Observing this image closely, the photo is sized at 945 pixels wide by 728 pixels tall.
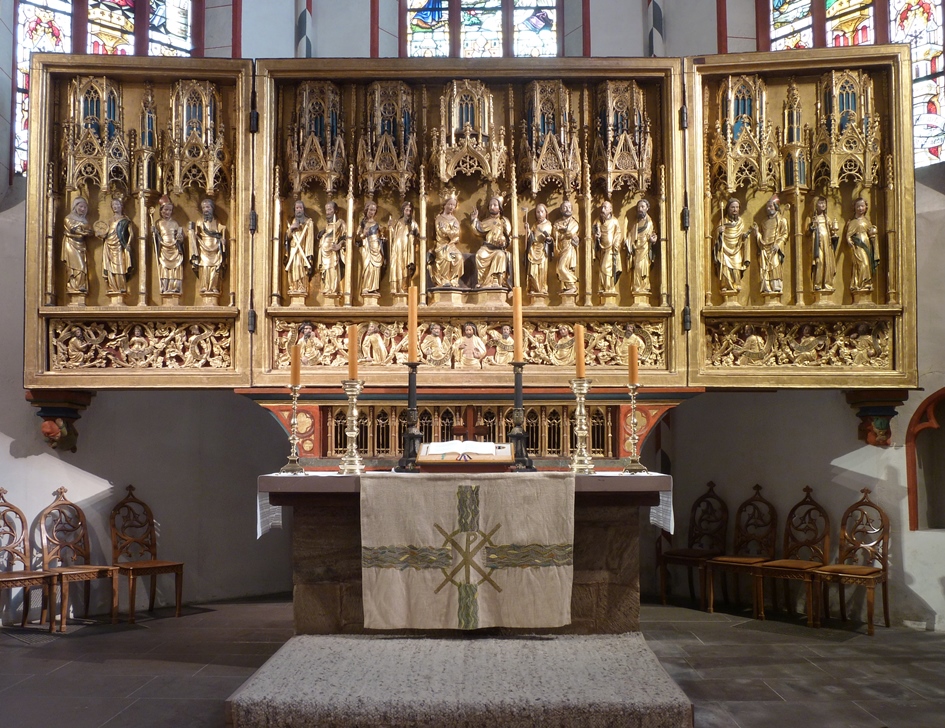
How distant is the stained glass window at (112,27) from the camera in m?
10.7

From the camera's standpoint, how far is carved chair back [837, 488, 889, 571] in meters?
8.84

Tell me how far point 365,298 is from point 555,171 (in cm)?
198

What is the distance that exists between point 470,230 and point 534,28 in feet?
14.5

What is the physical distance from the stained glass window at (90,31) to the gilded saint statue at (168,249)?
2.45 metres

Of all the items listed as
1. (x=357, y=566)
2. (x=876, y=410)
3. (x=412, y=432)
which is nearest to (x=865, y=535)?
(x=876, y=410)

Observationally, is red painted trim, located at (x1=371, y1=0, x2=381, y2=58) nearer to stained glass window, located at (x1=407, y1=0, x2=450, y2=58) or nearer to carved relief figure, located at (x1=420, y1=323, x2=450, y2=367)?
stained glass window, located at (x1=407, y1=0, x2=450, y2=58)

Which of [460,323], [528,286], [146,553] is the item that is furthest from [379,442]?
[146,553]

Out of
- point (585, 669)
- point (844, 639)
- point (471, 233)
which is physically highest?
point (471, 233)

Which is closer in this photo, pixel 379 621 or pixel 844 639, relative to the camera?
pixel 379 621

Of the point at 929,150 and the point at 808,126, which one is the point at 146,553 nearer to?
the point at 808,126

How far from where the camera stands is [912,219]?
318 inches

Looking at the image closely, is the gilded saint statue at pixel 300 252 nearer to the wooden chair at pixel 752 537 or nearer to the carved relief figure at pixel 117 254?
the carved relief figure at pixel 117 254

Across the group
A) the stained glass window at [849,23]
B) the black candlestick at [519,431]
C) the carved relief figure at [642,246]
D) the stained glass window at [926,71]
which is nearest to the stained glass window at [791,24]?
the stained glass window at [849,23]

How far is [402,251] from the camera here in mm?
8352
